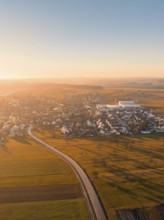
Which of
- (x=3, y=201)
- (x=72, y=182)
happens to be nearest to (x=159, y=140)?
(x=72, y=182)

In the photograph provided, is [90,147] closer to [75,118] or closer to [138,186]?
[138,186]

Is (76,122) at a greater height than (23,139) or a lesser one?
greater

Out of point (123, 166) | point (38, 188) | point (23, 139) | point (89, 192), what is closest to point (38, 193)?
point (38, 188)

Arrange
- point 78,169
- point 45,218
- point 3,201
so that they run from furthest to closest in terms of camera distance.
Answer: point 78,169, point 3,201, point 45,218

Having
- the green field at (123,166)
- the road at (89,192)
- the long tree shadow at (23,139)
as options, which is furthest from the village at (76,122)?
the road at (89,192)

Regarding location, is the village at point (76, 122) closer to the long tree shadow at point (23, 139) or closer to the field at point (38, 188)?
the long tree shadow at point (23, 139)

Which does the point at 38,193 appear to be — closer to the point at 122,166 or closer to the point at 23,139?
the point at 122,166
